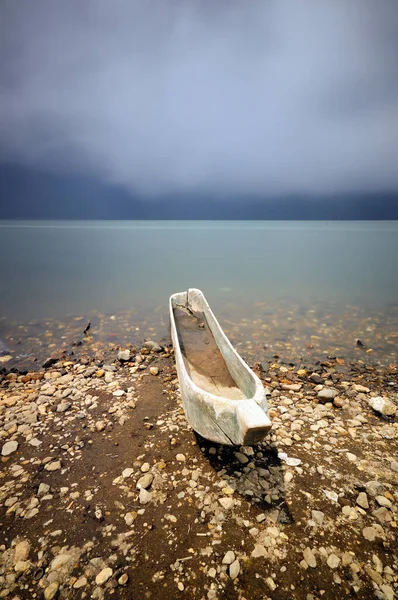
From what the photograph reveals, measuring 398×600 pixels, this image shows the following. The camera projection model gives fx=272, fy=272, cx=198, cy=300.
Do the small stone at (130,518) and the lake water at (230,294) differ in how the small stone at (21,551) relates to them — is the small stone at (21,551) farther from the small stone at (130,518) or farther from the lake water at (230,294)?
the lake water at (230,294)

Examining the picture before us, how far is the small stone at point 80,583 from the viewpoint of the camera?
2.96 meters

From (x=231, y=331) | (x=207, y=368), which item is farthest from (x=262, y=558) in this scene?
(x=231, y=331)

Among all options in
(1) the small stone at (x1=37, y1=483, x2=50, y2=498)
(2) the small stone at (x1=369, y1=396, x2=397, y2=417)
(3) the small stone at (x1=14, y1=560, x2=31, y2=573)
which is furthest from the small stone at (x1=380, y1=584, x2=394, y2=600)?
(1) the small stone at (x1=37, y1=483, x2=50, y2=498)

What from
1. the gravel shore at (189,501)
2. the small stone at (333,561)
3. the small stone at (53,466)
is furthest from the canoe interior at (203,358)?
the small stone at (53,466)

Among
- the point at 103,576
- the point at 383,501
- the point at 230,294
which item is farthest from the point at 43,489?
the point at 230,294

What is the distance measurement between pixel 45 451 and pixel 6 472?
58 cm

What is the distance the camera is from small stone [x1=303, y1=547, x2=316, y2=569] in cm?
310

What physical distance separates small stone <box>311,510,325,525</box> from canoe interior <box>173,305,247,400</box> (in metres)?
2.01

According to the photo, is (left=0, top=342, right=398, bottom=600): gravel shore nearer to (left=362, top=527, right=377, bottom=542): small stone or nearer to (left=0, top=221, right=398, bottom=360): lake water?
(left=362, top=527, right=377, bottom=542): small stone

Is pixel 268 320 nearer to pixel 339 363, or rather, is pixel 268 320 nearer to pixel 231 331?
pixel 231 331

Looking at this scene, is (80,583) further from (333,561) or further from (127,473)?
(333,561)

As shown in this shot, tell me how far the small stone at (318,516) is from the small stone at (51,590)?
312cm

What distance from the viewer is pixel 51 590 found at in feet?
9.58

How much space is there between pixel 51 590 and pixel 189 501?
174cm
